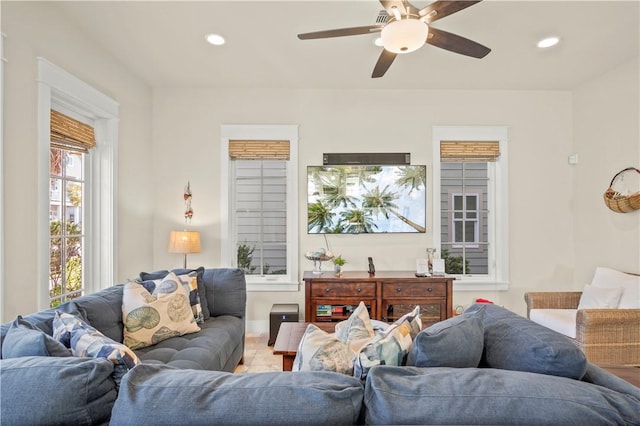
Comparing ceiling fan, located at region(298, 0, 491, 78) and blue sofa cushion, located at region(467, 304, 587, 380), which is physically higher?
ceiling fan, located at region(298, 0, 491, 78)

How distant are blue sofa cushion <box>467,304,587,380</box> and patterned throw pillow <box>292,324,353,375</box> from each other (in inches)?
21.6

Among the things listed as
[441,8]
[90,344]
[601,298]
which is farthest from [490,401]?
[601,298]

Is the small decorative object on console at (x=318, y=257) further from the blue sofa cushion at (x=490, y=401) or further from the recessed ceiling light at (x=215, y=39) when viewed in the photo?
the blue sofa cushion at (x=490, y=401)

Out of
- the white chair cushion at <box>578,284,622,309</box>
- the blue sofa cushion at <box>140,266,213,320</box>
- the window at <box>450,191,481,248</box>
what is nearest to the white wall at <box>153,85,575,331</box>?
the window at <box>450,191,481,248</box>

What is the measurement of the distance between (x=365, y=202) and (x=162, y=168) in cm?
239

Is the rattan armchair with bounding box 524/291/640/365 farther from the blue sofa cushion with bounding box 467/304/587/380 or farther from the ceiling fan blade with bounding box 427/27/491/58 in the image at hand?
the ceiling fan blade with bounding box 427/27/491/58

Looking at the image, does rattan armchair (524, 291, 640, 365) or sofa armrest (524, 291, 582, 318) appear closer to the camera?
rattan armchair (524, 291, 640, 365)

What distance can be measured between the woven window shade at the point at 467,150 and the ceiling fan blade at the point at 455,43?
1857mm

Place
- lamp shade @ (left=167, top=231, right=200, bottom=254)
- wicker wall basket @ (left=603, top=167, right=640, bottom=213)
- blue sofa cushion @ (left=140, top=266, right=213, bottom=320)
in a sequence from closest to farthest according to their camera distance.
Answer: blue sofa cushion @ (left=140, top=266, right=213, bottom=320) < wicker wall basket @ (left=603, top=167, right=640, bottom=213) < lamp shade @ (left=167, top=231, right=200, bottom=254)

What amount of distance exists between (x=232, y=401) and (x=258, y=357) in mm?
2577

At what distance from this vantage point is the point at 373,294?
348 centimetres

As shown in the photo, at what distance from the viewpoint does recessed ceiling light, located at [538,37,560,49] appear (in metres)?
2.87

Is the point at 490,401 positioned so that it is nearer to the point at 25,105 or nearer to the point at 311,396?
the point at 311,396

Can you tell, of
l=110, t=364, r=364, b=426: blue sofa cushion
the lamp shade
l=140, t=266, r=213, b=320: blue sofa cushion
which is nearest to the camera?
Result: l=110, t=364, r=364, b=426: blue sofa cushion
